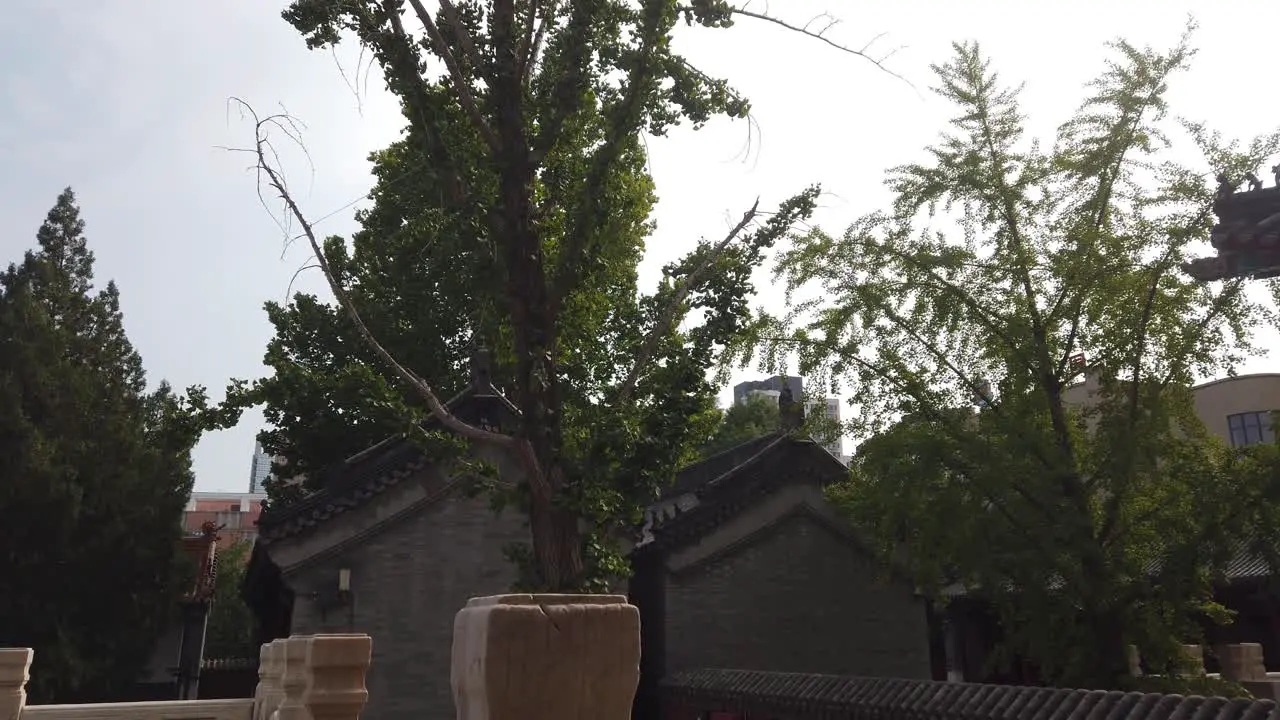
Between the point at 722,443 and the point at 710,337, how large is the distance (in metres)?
23.7

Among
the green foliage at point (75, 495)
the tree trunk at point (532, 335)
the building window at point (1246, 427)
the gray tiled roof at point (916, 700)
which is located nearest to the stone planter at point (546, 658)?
the tree trunk at point (532, 335)

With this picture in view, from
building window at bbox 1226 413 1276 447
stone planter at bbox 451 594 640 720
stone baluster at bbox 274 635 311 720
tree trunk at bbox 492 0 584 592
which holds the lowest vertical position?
stone baluster at bbox 274 635 311 720

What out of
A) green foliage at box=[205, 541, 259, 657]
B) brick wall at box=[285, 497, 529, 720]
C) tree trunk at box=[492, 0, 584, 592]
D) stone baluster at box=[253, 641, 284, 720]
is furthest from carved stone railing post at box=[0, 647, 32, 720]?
green foliage at box=[205, 541, 259, 657]

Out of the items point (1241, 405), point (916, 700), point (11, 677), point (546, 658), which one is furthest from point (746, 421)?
point (546, 658)

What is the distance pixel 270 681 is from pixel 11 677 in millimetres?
2541

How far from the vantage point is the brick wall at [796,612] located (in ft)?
47.4

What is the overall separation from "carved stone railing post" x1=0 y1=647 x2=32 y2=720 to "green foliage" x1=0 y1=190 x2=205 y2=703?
22.4 ft

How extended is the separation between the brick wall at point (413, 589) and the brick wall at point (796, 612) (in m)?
3.15

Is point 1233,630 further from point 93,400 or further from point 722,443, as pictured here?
point 93,400

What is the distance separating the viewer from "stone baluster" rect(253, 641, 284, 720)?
23.7 feet

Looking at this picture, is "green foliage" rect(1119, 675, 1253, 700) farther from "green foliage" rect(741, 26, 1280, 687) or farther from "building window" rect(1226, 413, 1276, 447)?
"building window" rect(1226, 413, 1276, 447)

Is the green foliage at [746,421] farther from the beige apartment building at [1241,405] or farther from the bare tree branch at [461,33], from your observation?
the bare tree branch at [461,33]

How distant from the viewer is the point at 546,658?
6.26ft

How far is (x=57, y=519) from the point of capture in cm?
1471
